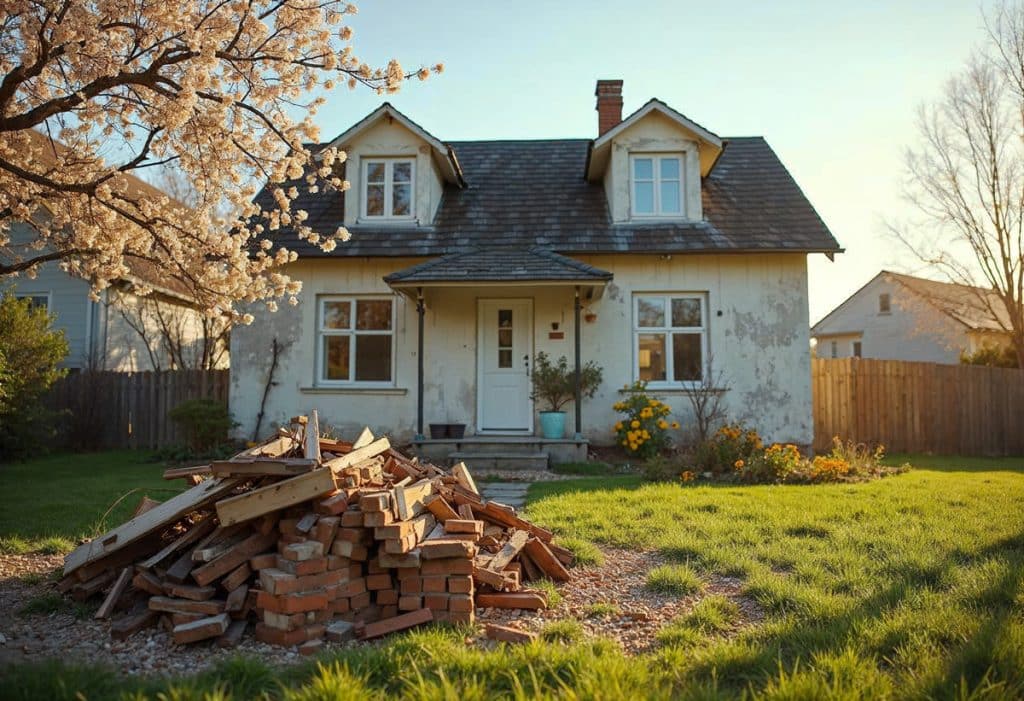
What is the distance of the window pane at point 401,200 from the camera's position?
44.0 feet

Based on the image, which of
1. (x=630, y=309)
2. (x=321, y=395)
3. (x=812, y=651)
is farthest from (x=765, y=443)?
(x=812, y=651)

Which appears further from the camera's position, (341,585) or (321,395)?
(321,395)

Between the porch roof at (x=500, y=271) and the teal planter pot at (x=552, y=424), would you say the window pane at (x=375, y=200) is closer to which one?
the porch roof at (x=500, y=271)

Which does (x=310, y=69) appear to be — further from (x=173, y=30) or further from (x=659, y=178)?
(x=659, y=178)

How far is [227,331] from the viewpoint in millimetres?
18859

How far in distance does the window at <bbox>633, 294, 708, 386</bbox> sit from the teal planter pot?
1.90 m

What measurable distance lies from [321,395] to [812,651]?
35.9 ft

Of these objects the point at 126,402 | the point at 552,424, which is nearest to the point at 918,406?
the point at 552,424

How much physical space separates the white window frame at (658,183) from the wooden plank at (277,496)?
34.3ft

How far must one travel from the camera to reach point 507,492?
8.40 m

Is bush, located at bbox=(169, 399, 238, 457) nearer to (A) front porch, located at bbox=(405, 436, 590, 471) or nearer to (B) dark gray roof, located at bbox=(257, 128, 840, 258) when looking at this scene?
(B) dark gray roof, located at bbox=(257, 128, 840, 258)

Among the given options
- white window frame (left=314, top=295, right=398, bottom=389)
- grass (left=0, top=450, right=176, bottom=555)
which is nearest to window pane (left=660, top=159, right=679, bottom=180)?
white window frame (left=314, top=295, right=398, bottom=389)

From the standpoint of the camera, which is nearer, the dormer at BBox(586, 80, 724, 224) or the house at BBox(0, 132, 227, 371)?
the dormer at BBox(586, 80, 724, 224)

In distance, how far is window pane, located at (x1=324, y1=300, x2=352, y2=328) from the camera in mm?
13133
